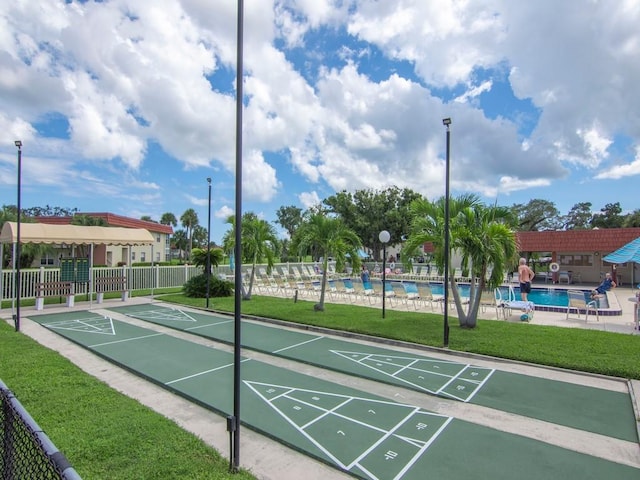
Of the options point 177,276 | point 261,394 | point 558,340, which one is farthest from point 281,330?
point 177,276

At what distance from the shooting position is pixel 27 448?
2.71 metres

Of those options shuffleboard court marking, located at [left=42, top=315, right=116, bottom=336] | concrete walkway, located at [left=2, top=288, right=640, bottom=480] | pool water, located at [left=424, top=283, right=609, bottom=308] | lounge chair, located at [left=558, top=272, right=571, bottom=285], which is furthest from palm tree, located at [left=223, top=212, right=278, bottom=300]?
lounge chair, located at [left=558, top=272, right=571, bottom=285]

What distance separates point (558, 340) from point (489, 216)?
11.6 ft

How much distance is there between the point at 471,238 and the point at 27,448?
31.0ft

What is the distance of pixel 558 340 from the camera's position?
349 inches

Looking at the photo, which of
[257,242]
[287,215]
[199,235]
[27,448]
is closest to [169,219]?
[199,235]

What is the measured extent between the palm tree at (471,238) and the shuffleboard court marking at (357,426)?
215 inches

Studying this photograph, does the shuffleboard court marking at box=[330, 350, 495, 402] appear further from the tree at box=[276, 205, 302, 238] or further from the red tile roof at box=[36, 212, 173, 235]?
the tree at box=[276, 205, 302, 238]

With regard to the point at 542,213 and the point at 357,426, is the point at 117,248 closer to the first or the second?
the point at 357,426

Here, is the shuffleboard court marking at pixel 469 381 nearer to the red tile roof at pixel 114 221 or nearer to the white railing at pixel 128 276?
the white railing at pixel 128 276

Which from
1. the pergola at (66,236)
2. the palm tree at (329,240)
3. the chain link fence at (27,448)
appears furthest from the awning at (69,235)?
the chain link fence at (27,448)

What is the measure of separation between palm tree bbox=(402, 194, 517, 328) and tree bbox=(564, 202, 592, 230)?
222 feet

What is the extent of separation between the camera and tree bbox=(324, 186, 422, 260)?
35500mm

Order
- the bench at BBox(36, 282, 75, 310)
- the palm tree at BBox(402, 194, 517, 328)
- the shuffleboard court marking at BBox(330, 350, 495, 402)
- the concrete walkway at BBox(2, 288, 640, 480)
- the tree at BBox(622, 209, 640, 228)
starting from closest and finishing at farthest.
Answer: the concrete walkway at BBox(2, 288, 640, 480) < the shuffleboard court marking at BBox(330, 350, 495, 402) < the palm tree at BBox(402, 194, 517, 328) < the bench at BBox(36, 282, 75, 310) < the tree at BBox(622, 209, 640, 228)
